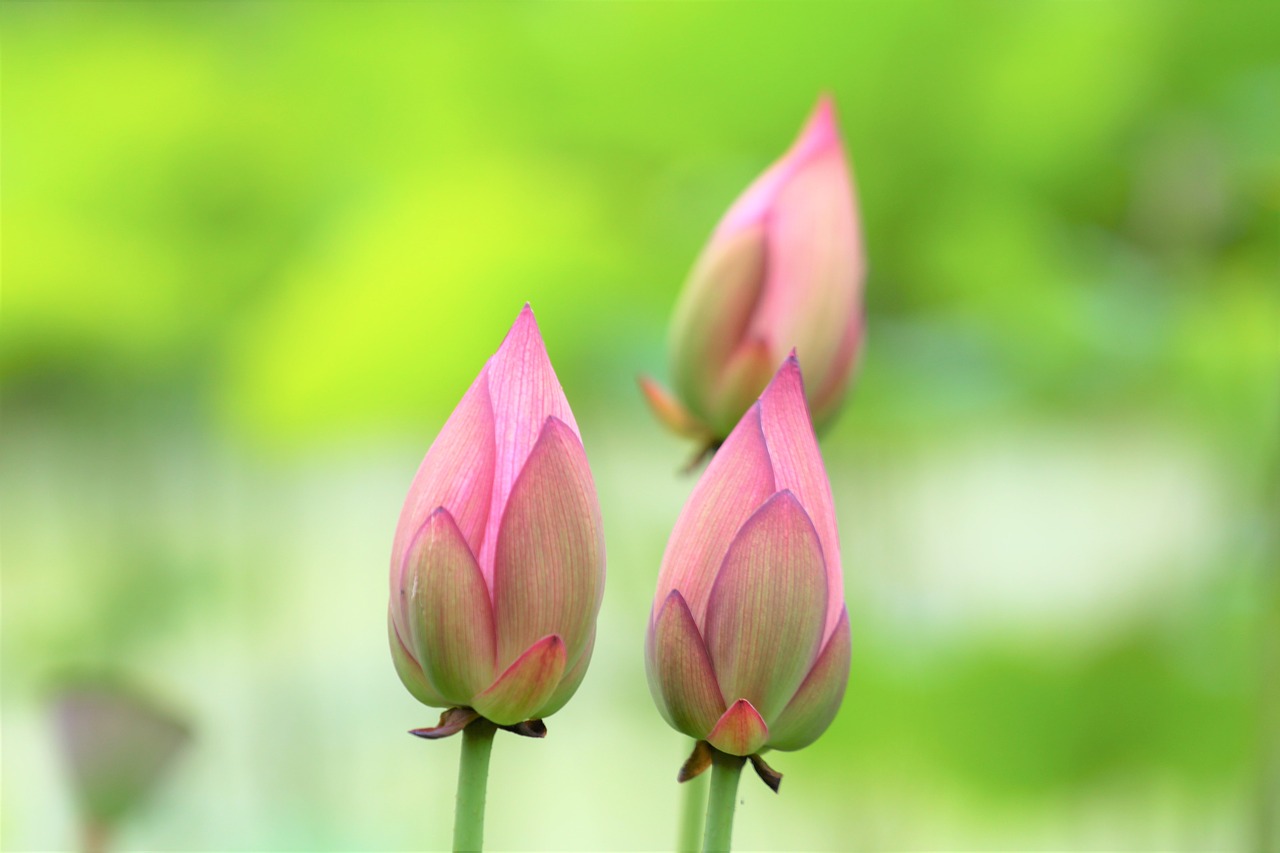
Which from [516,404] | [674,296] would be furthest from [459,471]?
[674,296]

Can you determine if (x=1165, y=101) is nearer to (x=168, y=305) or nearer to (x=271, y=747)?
(x=168, y=305)

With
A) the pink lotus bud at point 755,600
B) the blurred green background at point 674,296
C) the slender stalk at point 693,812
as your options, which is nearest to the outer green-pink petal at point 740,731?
the pink lotus bud at point 755,600

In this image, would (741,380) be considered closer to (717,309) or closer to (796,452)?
(717,309)

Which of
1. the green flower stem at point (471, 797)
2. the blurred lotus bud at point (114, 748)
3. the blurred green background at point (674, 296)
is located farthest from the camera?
the blurred green background at point (674, 296)

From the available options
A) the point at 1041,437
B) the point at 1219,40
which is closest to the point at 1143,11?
the point at 1219,40

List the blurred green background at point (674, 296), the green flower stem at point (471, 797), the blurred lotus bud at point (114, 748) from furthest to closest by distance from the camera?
the blurred green background at point (674, 296), the blurred lotus bud at point (114, 748), the green flower stem at point (471, 797)

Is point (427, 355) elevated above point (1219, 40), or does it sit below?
below

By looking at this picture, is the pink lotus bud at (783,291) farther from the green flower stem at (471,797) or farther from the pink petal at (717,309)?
the green flower stem at (471,797)

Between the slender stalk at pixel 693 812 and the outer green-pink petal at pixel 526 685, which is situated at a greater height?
the outer green-pink petal at pixel 526 685
